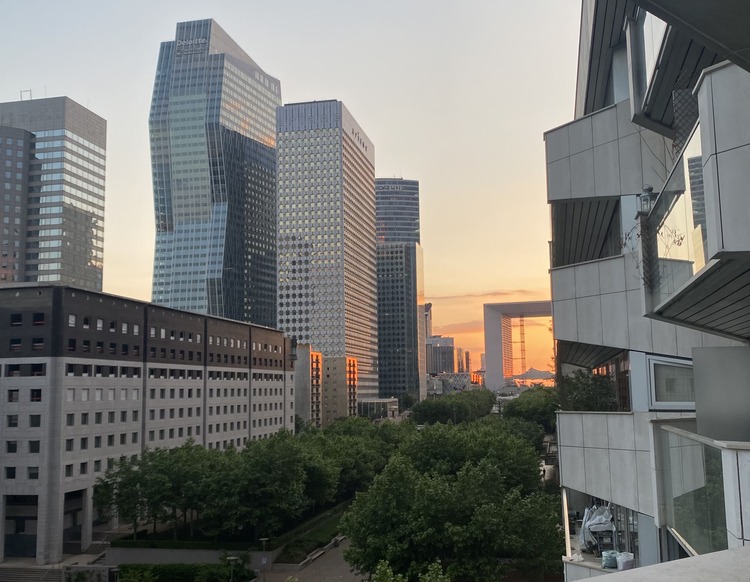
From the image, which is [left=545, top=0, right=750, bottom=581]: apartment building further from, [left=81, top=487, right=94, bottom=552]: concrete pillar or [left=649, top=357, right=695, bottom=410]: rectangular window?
[left=81, top=487, right=94, bottom=552]: concrete pillar

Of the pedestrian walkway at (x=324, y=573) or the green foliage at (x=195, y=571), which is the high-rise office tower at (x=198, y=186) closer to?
Answer: the pedestrian walkway at (x=324, y=573)

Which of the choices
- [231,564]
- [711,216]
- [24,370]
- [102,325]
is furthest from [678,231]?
[102,325]

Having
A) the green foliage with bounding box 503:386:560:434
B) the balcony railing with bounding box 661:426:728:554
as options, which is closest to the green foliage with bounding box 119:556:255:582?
the balcony railing with bounding box 661:426:728:554

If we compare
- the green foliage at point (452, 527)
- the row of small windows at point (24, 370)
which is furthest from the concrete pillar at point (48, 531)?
the green foliage at point (452, 527)

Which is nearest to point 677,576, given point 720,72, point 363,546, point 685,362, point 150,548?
point 720,72

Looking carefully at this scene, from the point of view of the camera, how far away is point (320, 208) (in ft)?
650

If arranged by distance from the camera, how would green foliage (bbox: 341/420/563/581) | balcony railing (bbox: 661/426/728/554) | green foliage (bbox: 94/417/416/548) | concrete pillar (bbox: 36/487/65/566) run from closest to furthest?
1. balcony railing (bbox: 661/426/728/554)
2. green foliage (bbox: 341/420/563/581)
3. green foliage (bbox: 94/417/416/548)
4. concrete pillar (bbox: 36/487/65/566)

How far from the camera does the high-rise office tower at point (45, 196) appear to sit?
493 feet

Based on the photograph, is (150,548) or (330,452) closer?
(150,548)

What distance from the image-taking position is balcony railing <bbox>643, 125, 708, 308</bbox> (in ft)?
30.1

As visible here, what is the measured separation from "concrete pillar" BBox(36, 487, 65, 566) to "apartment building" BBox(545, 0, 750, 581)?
41405mm

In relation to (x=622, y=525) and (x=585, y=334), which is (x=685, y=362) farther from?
(x=622, y=525)

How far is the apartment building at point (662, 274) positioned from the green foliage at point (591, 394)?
1.69 feet

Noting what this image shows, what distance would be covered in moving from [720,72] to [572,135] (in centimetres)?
1520
